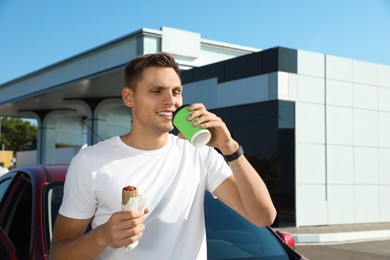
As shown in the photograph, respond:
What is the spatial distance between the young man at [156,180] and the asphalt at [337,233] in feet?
34.7

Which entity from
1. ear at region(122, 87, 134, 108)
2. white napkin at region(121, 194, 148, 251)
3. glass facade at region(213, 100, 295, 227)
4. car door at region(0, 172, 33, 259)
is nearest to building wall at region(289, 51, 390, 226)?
glass facade at region(213, 100, 295, 227)

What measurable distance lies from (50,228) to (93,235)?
1238 millimetres

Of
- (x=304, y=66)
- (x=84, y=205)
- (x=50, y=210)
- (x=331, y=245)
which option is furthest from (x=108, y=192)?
(x=304, y=66)

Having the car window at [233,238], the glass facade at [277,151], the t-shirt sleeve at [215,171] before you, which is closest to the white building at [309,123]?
the glass facade at [277,151]

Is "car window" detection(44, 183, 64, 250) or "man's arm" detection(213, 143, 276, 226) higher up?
"man's arm" detection(213, 143, 276, 226)

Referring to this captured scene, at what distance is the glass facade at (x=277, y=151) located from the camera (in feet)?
49.1

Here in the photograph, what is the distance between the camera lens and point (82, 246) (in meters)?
1.84

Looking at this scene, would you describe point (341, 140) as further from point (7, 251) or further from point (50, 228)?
point (7, 251)

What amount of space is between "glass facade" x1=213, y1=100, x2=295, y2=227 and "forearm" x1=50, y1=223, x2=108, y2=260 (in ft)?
44.1

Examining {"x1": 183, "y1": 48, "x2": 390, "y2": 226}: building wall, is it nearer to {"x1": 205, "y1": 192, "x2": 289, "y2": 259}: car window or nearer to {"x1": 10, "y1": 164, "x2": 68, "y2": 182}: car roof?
{"x1": 205, "y1": 192, "x2": 289, "y2": 259}: car window

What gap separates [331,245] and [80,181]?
10761 mm

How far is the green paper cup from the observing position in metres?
1.80

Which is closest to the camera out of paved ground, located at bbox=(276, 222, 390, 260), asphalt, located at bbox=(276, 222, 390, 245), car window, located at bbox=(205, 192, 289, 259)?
car window, located at bbox=(205, 192, 289, 259)

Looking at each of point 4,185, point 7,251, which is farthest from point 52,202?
point 4,185
